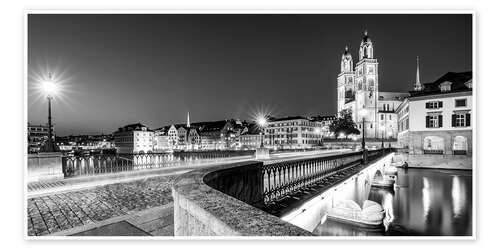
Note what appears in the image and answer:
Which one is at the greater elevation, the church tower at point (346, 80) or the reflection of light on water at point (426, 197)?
the church tower at point (346, 80)

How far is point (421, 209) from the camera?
Result: 14711mm

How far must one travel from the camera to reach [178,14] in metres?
4.62

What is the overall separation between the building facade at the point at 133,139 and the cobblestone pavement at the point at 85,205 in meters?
72.5

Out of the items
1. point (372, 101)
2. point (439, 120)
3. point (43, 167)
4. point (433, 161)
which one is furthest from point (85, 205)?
point (372, 101)

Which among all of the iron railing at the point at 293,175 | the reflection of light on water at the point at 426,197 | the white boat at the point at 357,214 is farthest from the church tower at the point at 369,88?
the iron railing at the point at 293,175

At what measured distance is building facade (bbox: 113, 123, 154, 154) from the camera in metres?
73.4

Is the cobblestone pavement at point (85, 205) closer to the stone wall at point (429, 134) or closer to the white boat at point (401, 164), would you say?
the stone wall at point (429, 134)

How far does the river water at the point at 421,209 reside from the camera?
10.5m

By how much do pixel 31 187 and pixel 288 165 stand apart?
19.3 ft

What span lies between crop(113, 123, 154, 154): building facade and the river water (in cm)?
6768

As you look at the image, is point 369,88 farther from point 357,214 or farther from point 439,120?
point 357,214

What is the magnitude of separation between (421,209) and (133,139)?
73629mm
